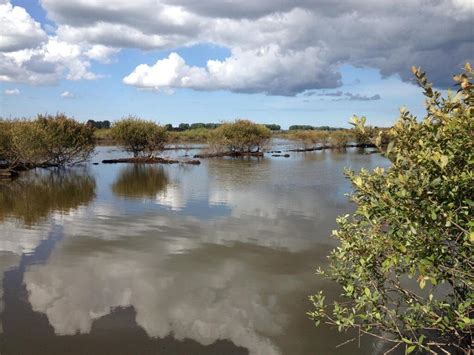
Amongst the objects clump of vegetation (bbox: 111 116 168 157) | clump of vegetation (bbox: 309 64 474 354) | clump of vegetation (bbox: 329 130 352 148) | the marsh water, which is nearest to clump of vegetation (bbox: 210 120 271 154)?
Answer: clump of vegetation (bbox: 111 116 168 157)

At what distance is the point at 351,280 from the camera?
6.27 meters

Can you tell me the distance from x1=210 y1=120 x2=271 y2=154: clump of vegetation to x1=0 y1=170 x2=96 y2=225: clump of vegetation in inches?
1263

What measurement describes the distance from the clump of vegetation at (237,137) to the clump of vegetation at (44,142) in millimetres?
22817

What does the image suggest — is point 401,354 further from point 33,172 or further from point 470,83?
point 33,172

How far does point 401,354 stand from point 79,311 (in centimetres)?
726

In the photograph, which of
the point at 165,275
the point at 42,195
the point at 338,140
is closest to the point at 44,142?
the point at 42,195

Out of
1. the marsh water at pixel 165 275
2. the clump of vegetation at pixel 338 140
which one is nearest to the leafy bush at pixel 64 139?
the marsh water at pixel 165 275

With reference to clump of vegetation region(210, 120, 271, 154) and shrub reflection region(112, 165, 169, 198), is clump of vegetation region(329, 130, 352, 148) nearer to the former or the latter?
clump of vegetation region(210, 120, 271, 154)

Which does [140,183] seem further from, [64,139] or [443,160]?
[443,160]

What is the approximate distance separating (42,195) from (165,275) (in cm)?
1874

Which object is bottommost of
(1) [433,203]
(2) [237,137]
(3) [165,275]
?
(3) [165,275]

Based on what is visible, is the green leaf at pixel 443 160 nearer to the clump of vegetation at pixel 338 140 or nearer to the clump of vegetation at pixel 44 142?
the clump of vegetation at pixel 44 142

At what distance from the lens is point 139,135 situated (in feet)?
190

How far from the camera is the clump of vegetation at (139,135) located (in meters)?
57.3
